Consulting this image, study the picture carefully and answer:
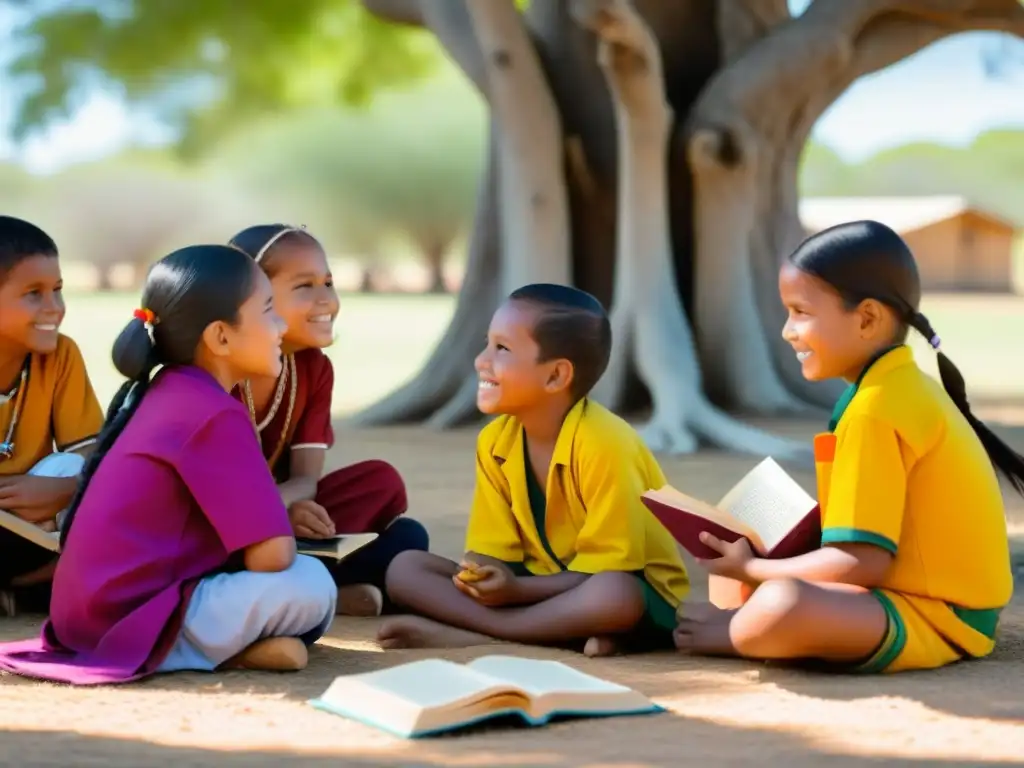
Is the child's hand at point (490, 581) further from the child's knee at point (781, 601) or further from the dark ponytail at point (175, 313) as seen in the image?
the dark ponytail at point (175, 313)

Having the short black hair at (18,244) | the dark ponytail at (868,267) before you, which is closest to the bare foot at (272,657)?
the short black hair at (18,244)

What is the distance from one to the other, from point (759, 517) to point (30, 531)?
1.84 m

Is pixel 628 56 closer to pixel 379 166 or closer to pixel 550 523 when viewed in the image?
pixel 550 523

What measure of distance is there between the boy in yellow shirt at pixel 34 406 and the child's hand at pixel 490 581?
1102 millimetres

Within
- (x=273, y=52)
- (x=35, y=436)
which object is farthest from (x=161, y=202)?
(x=35, y=436)

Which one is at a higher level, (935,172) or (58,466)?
(935,172)

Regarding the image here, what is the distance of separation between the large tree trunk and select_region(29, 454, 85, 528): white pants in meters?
4.48

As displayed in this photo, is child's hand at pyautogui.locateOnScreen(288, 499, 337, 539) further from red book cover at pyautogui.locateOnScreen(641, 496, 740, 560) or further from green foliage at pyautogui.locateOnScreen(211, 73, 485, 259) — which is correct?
green foliage at pyautogui.locateOnScreen(211, 73, 485, 259)

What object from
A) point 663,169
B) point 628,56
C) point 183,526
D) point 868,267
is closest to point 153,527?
point 183,526

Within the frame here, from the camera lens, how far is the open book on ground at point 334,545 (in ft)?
12.4

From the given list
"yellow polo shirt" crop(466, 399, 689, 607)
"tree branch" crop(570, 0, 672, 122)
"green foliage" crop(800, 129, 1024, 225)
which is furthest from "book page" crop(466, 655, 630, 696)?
"green foliage" crop(800, 129, 1024, 225)

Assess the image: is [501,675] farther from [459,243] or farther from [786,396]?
[459,243]

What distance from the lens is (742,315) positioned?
9422mm

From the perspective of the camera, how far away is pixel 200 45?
1780 cm
